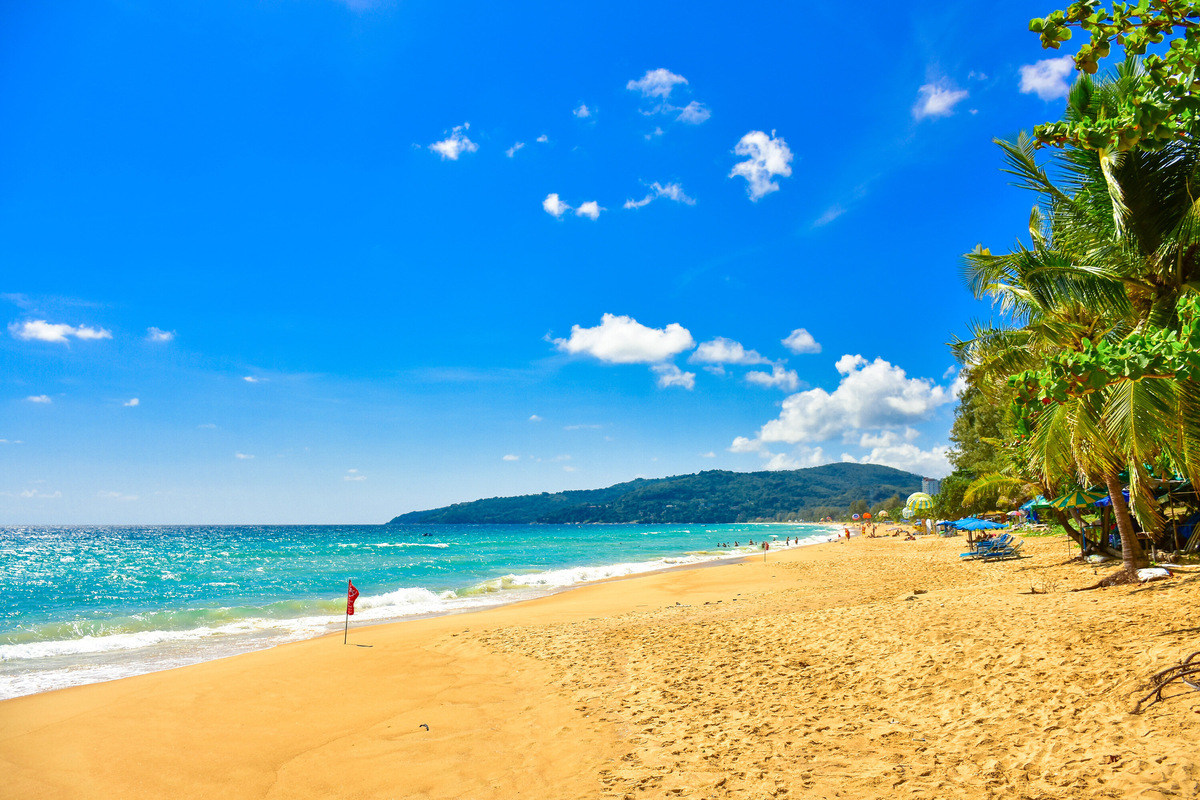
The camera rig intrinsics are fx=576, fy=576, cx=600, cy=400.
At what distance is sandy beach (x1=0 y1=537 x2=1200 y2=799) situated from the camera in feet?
14.4

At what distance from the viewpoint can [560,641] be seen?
10797 mm

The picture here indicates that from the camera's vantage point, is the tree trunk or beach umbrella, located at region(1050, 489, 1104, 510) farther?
beach umbrella, located at region(1050, 489, 1104, 510)

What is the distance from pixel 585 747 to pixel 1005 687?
163 inches

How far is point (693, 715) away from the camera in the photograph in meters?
6.16

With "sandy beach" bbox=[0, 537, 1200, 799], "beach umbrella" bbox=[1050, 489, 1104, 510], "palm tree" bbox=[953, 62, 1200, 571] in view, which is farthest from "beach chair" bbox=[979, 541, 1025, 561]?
"palm tree" bbox=[953, 62, 1200, 571]

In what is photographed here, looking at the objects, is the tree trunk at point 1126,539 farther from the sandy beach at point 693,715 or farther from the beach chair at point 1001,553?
the beach chair at point 1001,553

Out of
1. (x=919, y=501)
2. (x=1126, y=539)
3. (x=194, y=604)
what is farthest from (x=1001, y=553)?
(x=919, y=501)

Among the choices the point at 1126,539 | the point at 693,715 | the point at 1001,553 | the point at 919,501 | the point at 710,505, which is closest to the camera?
the point at 693,715

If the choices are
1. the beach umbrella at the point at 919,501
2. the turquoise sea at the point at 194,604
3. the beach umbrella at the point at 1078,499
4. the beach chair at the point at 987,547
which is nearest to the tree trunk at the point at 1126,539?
the beach umbrella at the point at 1078,499

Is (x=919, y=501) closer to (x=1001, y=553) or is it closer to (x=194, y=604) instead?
(x=1001, y=553)

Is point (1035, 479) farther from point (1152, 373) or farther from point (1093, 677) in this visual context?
point (1152, 373)

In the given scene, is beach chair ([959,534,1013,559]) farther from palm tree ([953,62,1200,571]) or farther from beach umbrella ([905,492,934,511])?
beach umbrella ([905,492,934,511])

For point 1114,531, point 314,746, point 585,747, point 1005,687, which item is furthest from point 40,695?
point 1114,531

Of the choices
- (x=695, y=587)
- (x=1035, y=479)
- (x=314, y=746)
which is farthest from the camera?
(x=695, y=587)
